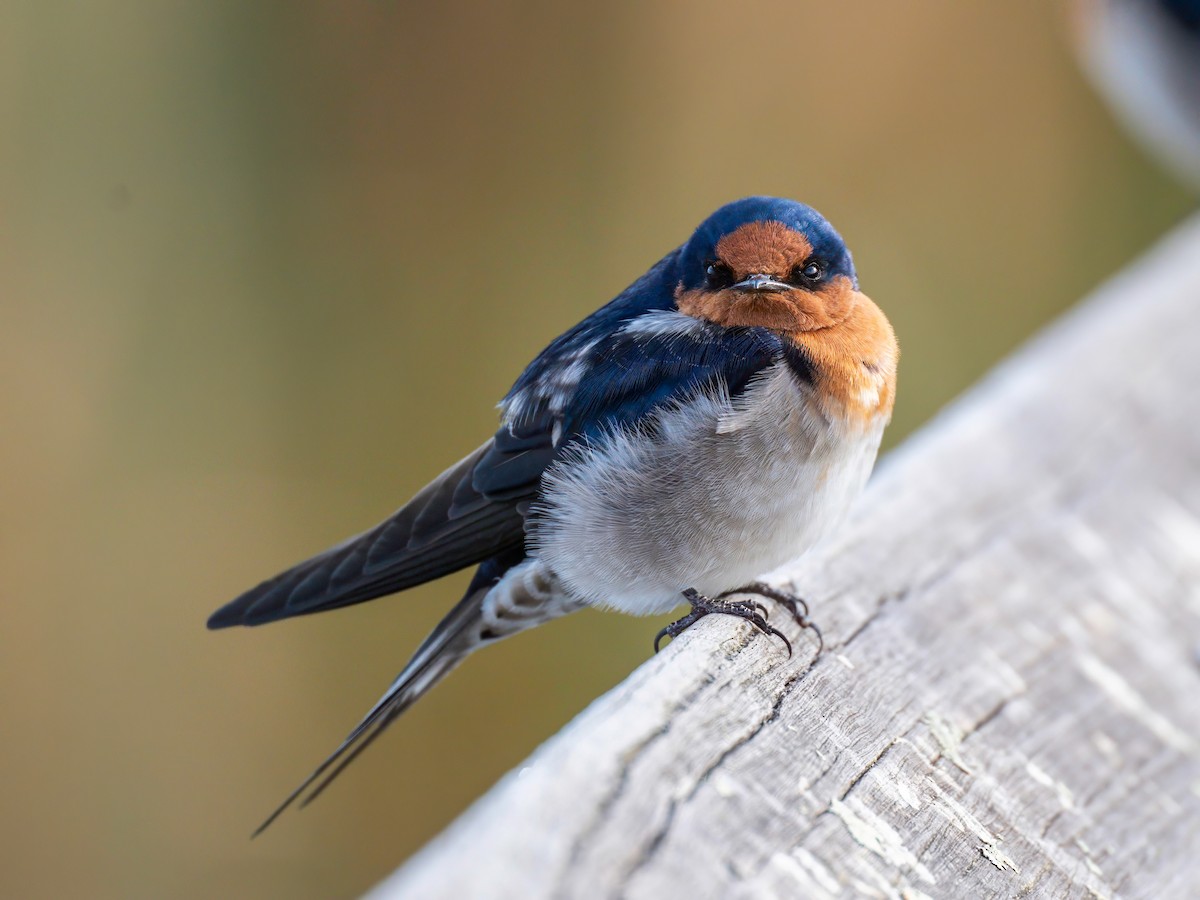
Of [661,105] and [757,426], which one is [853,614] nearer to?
[757,426]

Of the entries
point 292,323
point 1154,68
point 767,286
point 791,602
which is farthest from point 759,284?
point 1154,68

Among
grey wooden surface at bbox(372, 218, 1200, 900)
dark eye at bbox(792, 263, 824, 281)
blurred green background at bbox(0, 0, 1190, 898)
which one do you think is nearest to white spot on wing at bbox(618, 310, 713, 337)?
dark eye at bbox(792, 263, 824, 281)

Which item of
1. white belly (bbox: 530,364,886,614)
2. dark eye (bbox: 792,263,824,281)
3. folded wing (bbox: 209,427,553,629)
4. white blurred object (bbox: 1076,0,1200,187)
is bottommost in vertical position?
white belly (bbox: 530,364,886,614)

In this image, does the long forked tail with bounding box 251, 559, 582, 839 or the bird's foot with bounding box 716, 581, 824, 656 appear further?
the long forked tail with bounding box 251, 559, 582, 839

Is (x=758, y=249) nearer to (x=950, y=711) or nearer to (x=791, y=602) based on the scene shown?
(x=791, y=602)

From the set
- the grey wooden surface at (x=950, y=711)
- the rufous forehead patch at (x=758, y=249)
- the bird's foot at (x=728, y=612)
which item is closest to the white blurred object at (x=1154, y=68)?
the grey wooden surface at (x=950, y=711)

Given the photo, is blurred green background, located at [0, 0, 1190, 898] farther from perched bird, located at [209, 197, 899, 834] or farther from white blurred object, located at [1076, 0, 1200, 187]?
perched bird, located at [209, 197, 899, 834]

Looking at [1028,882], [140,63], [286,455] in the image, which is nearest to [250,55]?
[140,63]
